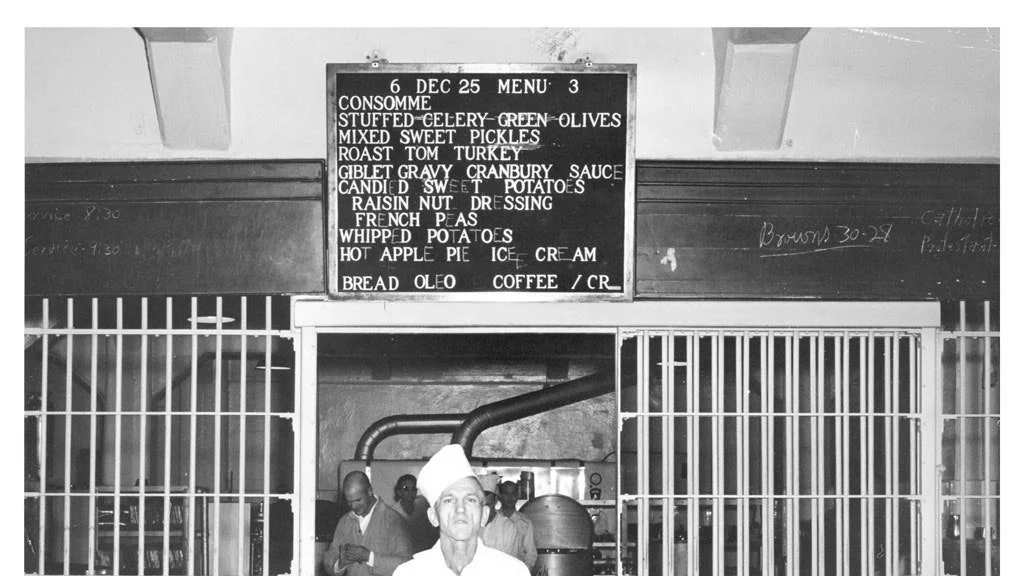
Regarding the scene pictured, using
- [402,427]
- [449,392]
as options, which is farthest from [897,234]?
[449,392]

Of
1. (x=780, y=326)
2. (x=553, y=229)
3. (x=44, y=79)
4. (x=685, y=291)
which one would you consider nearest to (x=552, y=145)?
(x=553, y=229)

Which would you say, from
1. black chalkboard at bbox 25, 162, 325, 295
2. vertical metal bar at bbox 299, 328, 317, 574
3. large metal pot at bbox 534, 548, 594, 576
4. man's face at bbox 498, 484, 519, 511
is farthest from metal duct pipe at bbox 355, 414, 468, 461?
black chalkboard at bbox 25, 162, 325, 295

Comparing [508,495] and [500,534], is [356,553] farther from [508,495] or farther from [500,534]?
[508,495]

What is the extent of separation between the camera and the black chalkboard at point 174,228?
5.42 meters

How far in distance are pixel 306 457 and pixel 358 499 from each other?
1552 millimetres

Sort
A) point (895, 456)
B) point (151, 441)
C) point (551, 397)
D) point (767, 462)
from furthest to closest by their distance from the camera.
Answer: point (151, 441)
point (551, 397)
point (767, 462)
point (895, 456)

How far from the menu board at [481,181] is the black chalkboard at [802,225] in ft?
0.80

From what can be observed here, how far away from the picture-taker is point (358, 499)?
22.6ft

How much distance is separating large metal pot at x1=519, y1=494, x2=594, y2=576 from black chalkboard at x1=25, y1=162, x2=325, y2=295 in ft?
9.88

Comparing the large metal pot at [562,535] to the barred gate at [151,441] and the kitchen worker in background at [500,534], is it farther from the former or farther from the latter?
the barred gate at [151,441]

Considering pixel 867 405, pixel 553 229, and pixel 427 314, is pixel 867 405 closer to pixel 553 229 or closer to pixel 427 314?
pixel 553 229

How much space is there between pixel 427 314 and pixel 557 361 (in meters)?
5.48

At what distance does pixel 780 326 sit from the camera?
5496mm

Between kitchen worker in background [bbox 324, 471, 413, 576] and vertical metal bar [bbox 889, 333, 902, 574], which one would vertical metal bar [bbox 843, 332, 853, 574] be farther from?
kitchen worker in background [bbox 324, 471, 413, 576]
